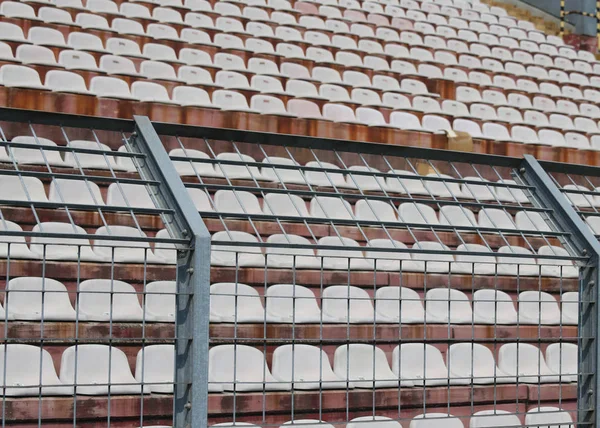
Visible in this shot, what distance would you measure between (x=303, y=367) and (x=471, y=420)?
596 mm

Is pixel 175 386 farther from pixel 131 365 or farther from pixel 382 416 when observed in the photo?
pixel 382 416

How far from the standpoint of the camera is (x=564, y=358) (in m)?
4.04

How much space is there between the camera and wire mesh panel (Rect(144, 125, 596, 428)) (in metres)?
3.11

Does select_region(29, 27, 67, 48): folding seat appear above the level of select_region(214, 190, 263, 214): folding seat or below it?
above

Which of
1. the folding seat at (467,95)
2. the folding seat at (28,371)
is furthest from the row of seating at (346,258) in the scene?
the folding seat at (467,95)

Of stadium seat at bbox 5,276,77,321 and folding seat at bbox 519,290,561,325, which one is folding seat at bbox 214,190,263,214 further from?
folding seat at bbox 519,290,561,325

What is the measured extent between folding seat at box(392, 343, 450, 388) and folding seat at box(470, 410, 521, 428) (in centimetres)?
20

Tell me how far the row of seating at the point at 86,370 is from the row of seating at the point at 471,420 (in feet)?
0.97

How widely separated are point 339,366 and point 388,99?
12.4 ft

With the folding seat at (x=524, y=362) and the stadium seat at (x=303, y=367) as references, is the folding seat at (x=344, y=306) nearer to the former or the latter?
the stadium seat at (x=303, y=367)

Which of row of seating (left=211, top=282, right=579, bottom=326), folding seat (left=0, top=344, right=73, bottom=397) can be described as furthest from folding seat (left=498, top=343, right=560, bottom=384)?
folding seat (left=0, top=344, right=73, bottom=397)

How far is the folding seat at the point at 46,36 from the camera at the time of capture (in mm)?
5957

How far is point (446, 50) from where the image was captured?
877cm

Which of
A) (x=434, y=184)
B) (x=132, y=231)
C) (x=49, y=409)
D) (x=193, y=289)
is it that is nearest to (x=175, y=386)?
(x=193, y=289)
